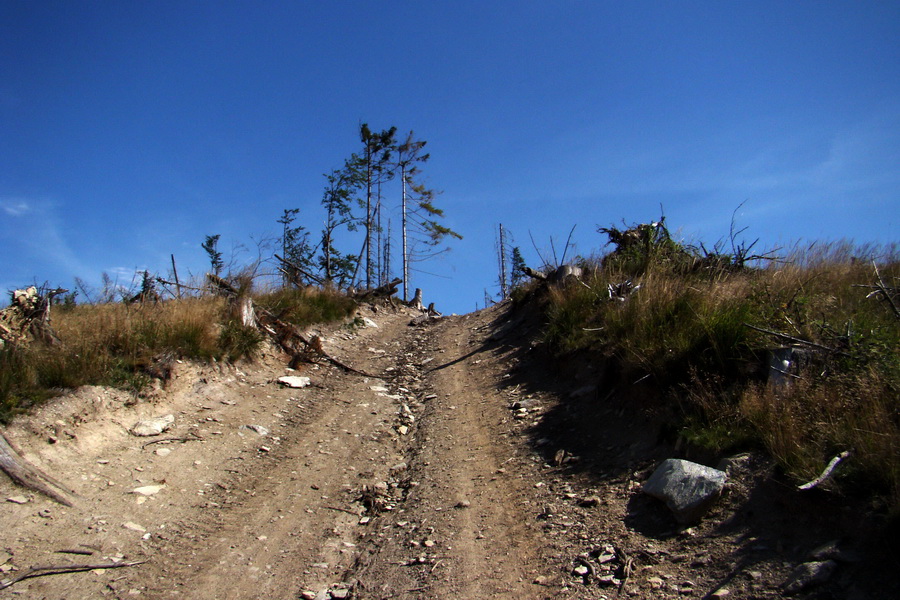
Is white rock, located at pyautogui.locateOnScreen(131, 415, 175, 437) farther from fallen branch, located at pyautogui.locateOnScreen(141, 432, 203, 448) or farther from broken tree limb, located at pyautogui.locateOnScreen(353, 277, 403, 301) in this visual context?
broken tree limb, located at pyautogui.locateOnScreen(353, 277, 403, 301)

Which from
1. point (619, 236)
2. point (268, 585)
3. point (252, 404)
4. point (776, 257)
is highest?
point (619, 236)

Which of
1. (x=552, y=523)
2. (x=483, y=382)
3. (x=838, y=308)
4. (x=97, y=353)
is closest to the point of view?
(x=552, y=523)

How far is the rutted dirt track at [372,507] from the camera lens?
3701mm

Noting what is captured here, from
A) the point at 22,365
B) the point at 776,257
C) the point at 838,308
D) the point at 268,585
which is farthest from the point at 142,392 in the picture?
the point at 776,257

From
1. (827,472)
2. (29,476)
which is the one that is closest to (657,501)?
(827,472)

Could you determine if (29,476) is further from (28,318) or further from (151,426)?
(28,318)

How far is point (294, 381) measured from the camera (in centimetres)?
885

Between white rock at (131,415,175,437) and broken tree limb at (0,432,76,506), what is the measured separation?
1.23 m

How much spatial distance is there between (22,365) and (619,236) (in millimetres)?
9495

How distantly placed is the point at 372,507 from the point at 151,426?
2.91 metres

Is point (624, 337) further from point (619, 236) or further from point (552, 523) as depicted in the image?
point (619, 236)

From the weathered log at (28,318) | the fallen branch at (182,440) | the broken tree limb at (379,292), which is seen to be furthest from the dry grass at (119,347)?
the broken tree limb at (379,292)

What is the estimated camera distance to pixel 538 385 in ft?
26.7

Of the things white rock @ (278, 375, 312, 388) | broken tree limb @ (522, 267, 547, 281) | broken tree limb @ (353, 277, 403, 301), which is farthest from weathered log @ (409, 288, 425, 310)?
white rock @ (278, 375, 312, 388)
